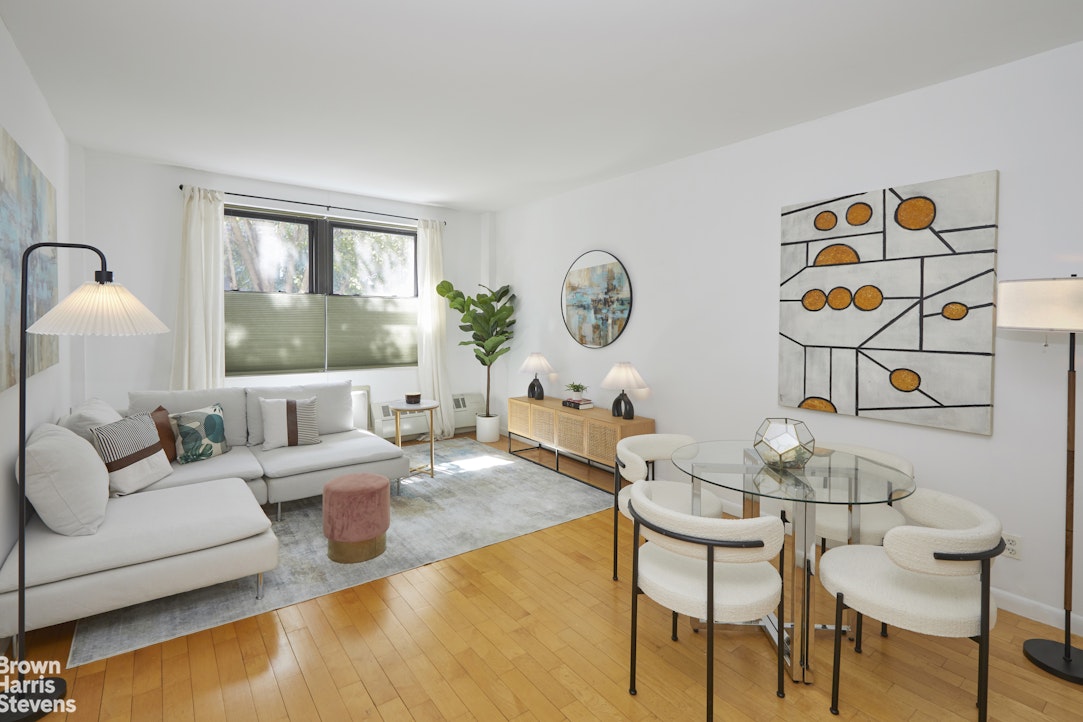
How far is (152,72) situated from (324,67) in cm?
99

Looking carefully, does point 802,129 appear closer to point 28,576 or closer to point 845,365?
point 845,365

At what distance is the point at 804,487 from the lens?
2.17m

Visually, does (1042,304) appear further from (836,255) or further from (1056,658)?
(1056,658)

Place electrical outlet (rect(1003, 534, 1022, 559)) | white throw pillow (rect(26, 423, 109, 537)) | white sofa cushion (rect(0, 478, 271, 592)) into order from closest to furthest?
white sofa cushion (rect(0, 478, 271, 592)), white throw pillow (rect(26, 423, 109, 537)), electrical outlet (rect(1003, 534, 1022, 559))

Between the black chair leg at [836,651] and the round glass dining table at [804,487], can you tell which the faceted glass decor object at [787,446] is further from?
the black chair leg at [836,651]

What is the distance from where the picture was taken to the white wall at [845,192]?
8.41 ft

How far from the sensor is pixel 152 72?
2902 mm

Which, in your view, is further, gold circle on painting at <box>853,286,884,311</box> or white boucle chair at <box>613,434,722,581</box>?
gold circle on painting at <box>853,286,884,311</box>

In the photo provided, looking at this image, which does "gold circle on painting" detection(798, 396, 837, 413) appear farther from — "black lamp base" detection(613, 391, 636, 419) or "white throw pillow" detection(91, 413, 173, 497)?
"white throw pillow" detection(91, 413, 173, 497)

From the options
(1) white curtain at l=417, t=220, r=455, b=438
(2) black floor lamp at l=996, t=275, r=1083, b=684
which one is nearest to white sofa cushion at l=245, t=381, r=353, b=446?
(1) white curtain at l=417, t=220, r=455, b=438

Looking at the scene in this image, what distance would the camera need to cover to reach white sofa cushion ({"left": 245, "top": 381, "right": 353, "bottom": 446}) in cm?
A: 429

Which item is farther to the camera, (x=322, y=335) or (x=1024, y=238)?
(x=322, y=335)

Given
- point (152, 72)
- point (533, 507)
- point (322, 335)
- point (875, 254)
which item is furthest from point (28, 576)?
point (875, 254)

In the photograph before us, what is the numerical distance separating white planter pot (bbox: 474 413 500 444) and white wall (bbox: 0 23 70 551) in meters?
3.77
